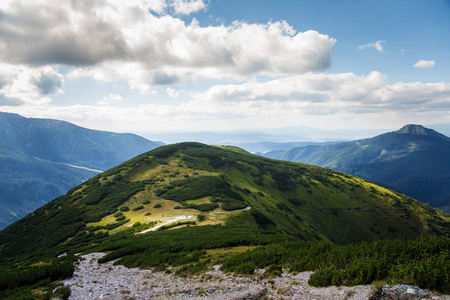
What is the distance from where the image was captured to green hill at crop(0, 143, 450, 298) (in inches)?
1385

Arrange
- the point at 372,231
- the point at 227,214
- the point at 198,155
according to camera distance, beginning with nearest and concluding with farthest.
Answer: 1. the point at 227,214
2. the point at 372,231
3. the point at 198,155

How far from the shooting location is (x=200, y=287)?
1844 cm

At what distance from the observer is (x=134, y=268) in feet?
87.1

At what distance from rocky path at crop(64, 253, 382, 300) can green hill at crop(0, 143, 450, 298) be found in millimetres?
3940

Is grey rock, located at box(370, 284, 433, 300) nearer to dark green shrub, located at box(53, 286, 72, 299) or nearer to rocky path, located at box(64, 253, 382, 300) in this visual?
rocky path, located at box(64, 253, 382, 300)

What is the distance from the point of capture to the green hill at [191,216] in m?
35.2

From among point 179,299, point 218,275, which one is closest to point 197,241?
point 218,275

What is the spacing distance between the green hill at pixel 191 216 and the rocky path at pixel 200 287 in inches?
155

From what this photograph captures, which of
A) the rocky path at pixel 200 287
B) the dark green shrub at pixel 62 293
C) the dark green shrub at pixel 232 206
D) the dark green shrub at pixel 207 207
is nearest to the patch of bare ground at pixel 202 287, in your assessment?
the rocky path at pixel 200 287

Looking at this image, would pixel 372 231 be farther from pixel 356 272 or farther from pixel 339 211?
pixel 356 272

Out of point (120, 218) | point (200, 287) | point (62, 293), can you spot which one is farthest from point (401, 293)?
point (120, 218)

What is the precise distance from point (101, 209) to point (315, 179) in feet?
508

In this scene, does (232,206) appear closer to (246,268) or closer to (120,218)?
(120,218)

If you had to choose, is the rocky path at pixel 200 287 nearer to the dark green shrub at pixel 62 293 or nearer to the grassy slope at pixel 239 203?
the dark green shrub at pixel 62 293
